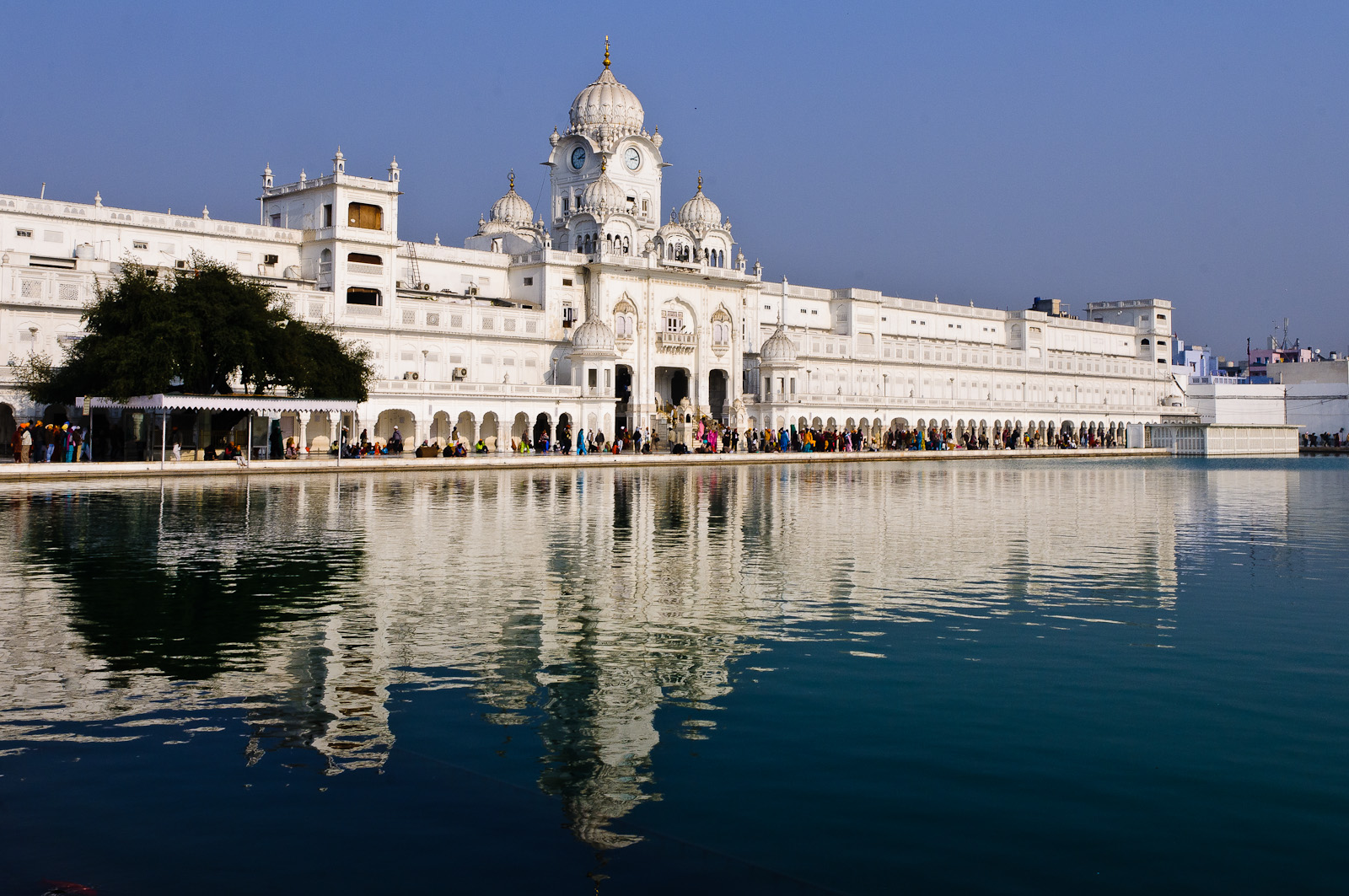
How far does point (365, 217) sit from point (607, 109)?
19.0 meters

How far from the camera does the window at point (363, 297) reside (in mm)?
51750

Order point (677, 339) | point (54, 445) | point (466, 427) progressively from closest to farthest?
point (54, 445), point (466, 427), point (677, 339)

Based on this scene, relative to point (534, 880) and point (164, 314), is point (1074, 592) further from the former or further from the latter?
point (164, 314)

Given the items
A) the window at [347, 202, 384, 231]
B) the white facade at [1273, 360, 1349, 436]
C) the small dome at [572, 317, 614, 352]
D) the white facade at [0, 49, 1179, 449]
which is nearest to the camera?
the white facade at [0, 49, 1179, 449]

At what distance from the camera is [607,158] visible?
212 feet

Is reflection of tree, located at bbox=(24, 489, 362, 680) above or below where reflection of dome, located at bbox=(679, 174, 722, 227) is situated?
below

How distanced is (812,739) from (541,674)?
2.34m

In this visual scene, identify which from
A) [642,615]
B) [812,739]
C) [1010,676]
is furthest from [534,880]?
[642,615]

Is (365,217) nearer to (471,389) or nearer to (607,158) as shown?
(471,389)

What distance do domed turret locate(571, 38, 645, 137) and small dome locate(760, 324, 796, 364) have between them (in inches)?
527

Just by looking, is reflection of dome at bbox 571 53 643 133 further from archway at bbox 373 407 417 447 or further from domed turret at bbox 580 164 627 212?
archway at bbox 373 407 417 447

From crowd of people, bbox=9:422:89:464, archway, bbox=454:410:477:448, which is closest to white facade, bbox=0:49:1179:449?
archway, bbox=454:410:477:448

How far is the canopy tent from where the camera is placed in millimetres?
34094

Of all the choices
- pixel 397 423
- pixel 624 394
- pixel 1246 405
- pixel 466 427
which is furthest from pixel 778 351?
pixel 1246 405
